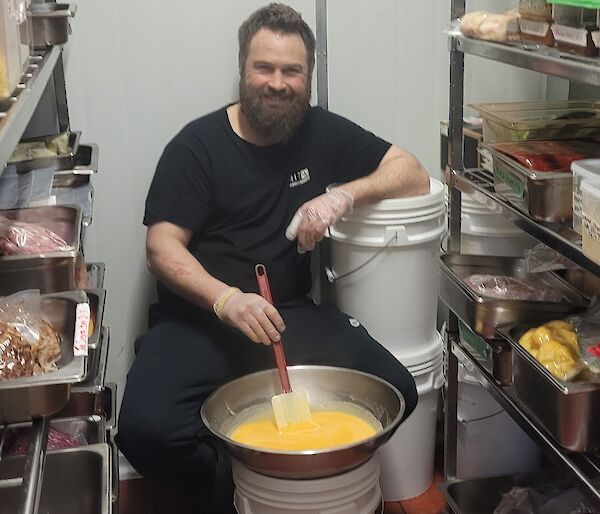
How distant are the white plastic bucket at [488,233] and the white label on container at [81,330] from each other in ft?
4.07

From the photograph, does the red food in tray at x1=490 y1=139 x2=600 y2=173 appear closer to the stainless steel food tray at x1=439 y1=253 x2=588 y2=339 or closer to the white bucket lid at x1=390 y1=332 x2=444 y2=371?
the stainless steel food tray at x1=439 y1=253 x2=588 y2=339

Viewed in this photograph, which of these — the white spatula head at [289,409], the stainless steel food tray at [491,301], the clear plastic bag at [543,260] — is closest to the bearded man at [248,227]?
the white spatula head at [289,409]

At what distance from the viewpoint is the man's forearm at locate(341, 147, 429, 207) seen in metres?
2.22

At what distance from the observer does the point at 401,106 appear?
2.53 metres

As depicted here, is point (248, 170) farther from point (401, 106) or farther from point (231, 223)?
point (401, 106)

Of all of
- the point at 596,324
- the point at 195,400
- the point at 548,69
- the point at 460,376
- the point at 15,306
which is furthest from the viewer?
the point at 460,376

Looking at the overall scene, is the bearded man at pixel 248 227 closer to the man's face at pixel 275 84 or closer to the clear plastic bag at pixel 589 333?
the man's face at pixel 275 84

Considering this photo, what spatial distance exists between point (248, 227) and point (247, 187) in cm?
11

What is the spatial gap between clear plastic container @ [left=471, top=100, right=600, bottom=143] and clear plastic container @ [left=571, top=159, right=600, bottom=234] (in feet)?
1.15

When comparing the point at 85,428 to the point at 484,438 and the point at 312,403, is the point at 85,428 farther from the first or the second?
the point at 484,438

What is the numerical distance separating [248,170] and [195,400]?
67 cm

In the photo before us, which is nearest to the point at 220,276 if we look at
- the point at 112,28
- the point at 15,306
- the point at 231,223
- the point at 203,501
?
the point at 231,223

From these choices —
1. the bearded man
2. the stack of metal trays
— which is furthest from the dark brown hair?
the stack of metal trays

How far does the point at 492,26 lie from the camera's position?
1.73 m
